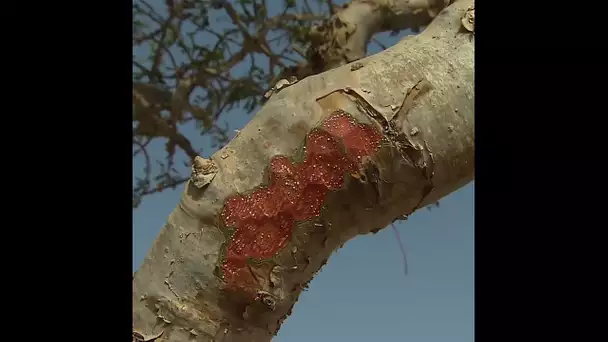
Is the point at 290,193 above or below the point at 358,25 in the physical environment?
below

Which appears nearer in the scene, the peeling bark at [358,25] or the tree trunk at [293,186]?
the tree trunk at [293,186]

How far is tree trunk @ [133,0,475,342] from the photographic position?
590mm

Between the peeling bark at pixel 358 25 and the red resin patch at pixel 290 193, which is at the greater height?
the peeling bark at pixel 358 25

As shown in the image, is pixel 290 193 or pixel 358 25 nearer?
pixel 290 193

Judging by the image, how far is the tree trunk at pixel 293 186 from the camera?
0.59 meters

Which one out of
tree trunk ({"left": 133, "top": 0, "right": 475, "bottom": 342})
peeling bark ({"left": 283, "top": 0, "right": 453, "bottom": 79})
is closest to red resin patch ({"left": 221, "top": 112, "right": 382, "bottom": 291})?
tree trunk ({"left": 133, "top": 0, "right": 475, "bottom": 342})

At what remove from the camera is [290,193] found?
0.59 m

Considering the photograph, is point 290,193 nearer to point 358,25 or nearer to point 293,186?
point 293,186

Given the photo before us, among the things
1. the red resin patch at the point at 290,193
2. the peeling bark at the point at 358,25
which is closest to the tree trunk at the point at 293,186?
the red resin patch at the point at 290,193

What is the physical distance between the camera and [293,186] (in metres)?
0.59

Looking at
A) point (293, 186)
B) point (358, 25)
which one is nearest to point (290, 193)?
point (293, 186)

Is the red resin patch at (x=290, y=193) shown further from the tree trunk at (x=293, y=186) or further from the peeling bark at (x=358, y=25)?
the peeling bark at (x=358, y=25)

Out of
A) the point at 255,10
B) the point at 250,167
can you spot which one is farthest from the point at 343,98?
the point at 255,10
